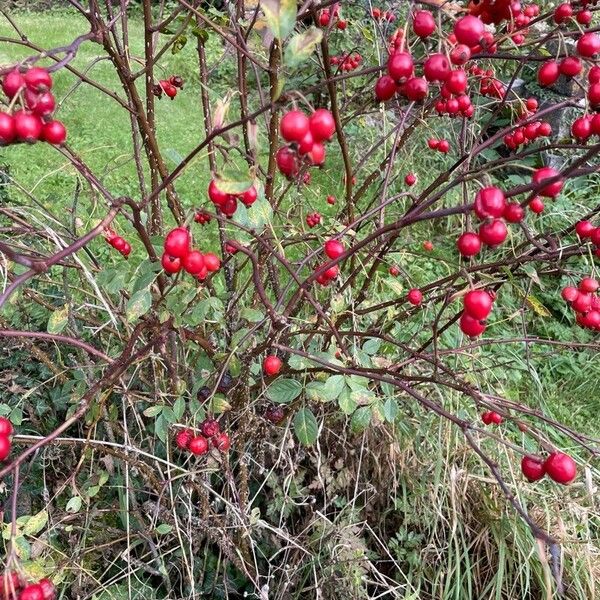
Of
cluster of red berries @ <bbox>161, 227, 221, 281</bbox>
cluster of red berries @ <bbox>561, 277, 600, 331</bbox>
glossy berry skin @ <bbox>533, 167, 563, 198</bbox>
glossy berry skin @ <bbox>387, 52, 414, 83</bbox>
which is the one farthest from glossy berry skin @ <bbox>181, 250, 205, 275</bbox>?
cluster of red berries @ <bbox>561, 277, 600, 331</bbox>

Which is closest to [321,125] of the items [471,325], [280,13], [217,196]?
[280,13]

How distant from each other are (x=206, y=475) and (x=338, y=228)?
0.63 metres

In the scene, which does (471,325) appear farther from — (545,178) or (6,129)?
(6,129)

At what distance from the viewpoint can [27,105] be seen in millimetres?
688

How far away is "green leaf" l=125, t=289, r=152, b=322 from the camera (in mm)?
1013

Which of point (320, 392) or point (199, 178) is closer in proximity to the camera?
point (320, 392)

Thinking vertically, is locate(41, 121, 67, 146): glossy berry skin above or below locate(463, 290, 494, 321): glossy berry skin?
above

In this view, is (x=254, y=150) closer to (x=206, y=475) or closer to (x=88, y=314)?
(x=206, y=475)

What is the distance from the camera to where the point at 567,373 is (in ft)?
8.35

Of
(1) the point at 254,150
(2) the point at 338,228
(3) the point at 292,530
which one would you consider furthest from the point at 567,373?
(1) the point at 254,150

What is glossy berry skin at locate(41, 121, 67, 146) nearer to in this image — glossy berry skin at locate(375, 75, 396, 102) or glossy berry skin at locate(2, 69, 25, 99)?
glossy berry skin at locate(2, 69, 25, 99)

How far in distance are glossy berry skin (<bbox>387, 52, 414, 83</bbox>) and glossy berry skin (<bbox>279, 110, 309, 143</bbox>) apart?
0.53 ft

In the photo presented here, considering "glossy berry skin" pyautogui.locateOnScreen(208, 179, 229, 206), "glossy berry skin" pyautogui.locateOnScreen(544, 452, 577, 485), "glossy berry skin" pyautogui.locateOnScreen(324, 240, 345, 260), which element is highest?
"glossy berry skin" pyautogui.locateOnScreen(208, 179, 229, 206)

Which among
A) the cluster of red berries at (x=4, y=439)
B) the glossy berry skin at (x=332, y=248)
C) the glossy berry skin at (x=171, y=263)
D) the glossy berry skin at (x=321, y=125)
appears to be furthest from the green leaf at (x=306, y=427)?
the glossy berry skin at (x=321, y=125)
